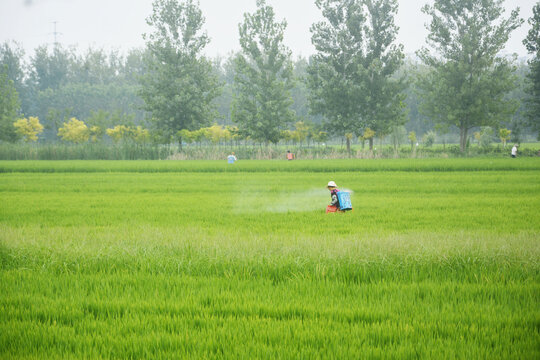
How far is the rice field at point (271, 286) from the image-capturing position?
3951mm

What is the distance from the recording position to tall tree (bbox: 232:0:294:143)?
1805 inches

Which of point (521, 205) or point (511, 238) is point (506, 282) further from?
point (521, 205)

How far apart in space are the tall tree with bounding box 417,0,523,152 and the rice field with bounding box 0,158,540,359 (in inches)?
1380

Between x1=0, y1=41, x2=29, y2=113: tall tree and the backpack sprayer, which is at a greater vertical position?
x1=0, y1=41, x2=29, y2=113: tall tree

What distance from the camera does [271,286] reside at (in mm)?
5691

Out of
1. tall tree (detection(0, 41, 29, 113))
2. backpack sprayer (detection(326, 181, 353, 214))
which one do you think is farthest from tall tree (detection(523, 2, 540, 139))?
tall tree (detection(0, 41, 29, 113))

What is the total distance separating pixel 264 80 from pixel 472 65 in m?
22.0

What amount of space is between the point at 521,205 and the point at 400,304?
1023cm

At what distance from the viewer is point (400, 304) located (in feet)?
16.3

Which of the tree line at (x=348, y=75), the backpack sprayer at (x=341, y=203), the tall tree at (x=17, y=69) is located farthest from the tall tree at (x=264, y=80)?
the tall tree at (x=17, y=69)

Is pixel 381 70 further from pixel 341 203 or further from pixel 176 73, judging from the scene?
pixel 341 203

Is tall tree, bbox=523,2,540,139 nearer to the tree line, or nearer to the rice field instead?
the tree line

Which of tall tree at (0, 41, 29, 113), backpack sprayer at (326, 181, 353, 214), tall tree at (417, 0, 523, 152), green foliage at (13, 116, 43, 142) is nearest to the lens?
backpack sprayer at (326, 181, 353, 214)

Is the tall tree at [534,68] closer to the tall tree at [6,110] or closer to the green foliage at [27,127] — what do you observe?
the tall tree at [6,110]
